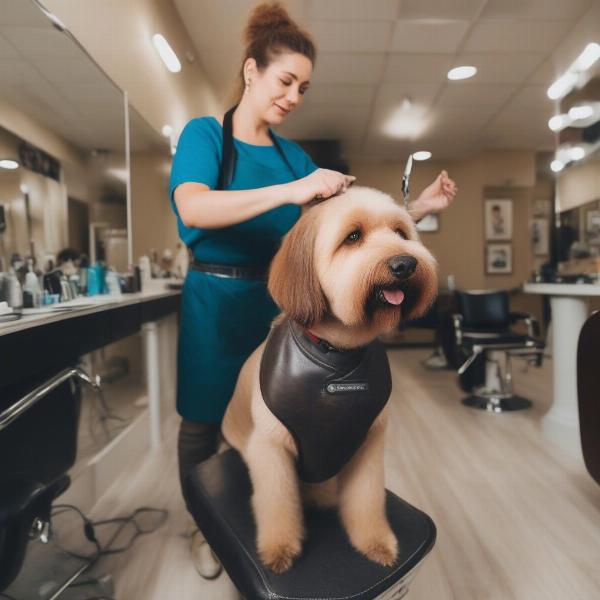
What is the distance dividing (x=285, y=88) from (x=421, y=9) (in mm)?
2427

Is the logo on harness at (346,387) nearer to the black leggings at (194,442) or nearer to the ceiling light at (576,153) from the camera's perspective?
the black leggings at (194,442)

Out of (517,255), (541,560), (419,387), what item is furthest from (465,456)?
(517,255)

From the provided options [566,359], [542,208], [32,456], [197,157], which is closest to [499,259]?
[542,208]

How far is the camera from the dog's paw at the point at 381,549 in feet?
2.98

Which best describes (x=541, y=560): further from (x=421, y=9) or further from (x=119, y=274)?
(x=421, y=9)

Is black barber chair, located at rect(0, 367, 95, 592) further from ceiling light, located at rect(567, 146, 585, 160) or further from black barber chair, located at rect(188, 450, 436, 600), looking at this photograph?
ceiling light, located at rect(567, 146, 585, 160)

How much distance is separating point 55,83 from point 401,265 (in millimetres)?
1473

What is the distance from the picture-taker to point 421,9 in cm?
299

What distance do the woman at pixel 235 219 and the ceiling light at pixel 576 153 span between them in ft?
7.57

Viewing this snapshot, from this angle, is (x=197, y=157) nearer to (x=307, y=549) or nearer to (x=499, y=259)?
(x=307, y=549)

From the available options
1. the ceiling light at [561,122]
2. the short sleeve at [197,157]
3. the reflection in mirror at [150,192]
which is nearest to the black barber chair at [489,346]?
Result: the ceiling light at [561,122]

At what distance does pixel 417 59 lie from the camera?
362cm

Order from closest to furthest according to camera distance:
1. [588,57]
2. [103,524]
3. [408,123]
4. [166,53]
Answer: [103,524], [166,53], [588,57], [408,123]

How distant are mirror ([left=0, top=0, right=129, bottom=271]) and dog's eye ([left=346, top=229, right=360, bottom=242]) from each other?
3.27ft
